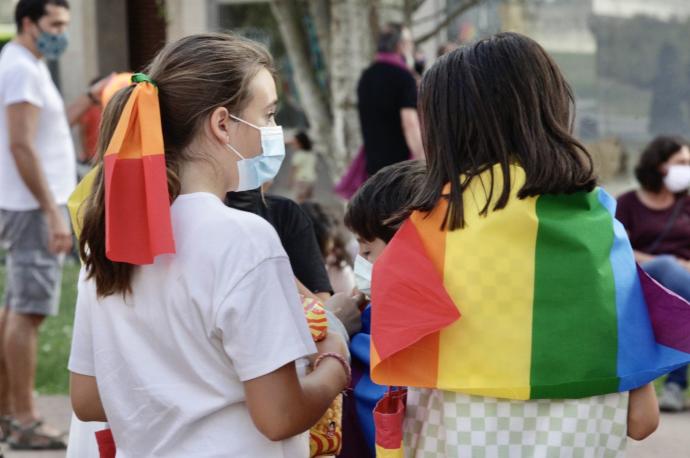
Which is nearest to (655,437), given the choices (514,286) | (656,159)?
(656,159)

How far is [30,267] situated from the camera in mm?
5789

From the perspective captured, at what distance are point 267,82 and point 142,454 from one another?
0.81 meters

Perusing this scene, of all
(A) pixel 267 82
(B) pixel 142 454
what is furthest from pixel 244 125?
(B) pixel 142 454

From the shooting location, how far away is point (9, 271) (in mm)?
5852

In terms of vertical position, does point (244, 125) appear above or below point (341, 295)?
above

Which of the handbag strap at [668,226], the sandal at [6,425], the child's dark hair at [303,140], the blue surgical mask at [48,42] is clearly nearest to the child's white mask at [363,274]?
the sandal at [6,425]

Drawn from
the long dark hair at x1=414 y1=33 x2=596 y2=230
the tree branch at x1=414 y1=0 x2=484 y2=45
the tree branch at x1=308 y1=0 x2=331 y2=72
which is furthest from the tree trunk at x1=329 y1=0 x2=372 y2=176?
the long dark hair at x1=414 y1=33 x2=596 y2=230

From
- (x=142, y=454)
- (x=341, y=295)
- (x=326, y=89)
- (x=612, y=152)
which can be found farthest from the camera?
(x=612, y=152)

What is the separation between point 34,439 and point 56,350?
284 centimetres

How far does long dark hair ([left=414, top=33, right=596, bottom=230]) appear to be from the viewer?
2.48m

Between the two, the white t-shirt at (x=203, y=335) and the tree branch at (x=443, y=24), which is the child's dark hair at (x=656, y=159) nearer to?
the tree branch at (x=443, y=24)

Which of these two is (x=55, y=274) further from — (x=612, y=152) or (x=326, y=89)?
(x=612, y=152)

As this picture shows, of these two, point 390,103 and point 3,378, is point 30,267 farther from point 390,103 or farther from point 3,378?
point 390,103

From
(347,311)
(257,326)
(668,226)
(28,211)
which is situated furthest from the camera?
(668,226)
